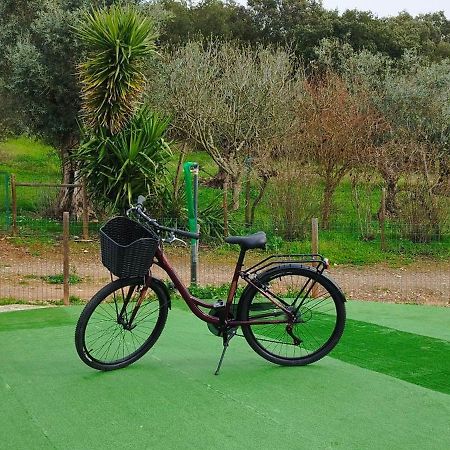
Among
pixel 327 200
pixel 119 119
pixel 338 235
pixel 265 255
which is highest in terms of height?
pixel 119 119

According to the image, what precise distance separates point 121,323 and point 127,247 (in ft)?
2.15

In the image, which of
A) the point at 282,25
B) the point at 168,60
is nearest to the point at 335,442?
the point at 168,60

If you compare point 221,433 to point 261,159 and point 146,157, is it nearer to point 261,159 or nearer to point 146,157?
point 146,157

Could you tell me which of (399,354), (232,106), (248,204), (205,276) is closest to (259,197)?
(248,204)

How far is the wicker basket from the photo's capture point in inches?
167

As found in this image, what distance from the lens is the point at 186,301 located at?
182 inches

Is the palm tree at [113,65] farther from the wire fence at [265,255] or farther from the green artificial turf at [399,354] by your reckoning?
the green artificial turf at [399,354]

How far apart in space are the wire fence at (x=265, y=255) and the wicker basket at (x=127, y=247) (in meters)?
4.54

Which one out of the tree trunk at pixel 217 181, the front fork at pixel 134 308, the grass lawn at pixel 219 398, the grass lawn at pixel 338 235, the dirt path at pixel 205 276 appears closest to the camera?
the grass lawn at pixel 219 398

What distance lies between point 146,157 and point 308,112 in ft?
16.1

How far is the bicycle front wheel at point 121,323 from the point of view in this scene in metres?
4.38

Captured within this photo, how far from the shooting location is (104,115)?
12086 mm

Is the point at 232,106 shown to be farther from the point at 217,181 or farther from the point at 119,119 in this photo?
the point at 119,119

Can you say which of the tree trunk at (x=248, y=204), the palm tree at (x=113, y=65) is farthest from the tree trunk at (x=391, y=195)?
the palm tree at (x=113, y=65)
